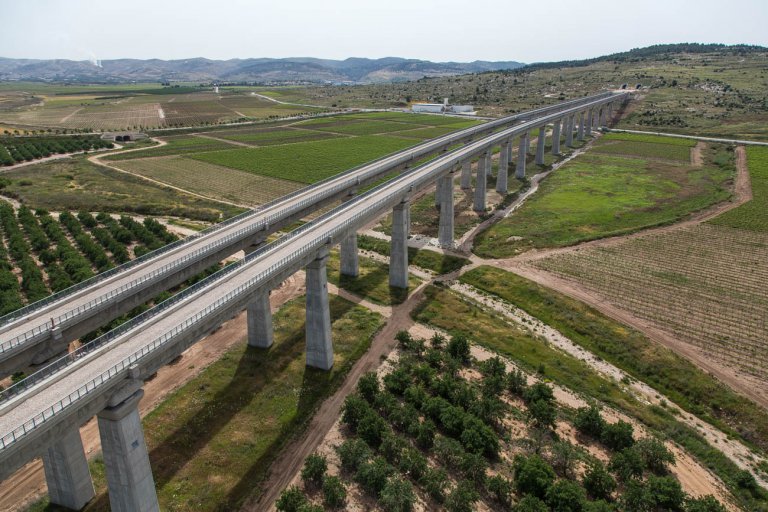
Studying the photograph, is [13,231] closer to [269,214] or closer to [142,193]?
[142,193]

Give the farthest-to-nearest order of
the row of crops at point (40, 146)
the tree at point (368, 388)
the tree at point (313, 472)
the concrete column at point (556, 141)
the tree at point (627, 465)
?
1. the concrete column at point (556, 141)
2. the row of crops at point (40, 146)
3. the tree at point (368, 388)
4. the tree at point (627, 465)
5. the tree at point (313, 472)

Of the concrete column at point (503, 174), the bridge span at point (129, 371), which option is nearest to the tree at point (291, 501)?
the bridge span at point (129, 371)

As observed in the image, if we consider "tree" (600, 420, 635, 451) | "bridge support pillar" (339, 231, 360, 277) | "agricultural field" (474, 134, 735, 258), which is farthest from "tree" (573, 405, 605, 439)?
"agricultural field" (474, 134, 735, 258)

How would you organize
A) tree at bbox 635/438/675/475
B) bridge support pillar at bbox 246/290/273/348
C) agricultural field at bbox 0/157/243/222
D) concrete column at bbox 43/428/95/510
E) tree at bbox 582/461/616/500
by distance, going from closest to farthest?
concrete column at bbox 43/428/95/510 < tree at bbox 582/461/616/500 < tree at bbox 635/438/675/475 < bridge support pillar at bbox 246/290/273/348 < agricultural field at bbox 0/157/243/222

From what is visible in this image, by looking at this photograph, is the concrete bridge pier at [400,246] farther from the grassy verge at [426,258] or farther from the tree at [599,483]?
the tree at [599,483]

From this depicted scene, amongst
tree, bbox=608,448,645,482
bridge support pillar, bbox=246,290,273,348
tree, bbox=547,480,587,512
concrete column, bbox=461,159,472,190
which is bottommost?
tree, bbox=608,448,645,482

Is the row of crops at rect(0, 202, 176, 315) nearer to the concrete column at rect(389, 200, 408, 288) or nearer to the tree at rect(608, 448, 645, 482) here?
the concrete column at rect(389, 200, 408, 288)

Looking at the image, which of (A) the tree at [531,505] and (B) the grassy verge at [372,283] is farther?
(B) the grassy verge at [372,283]
